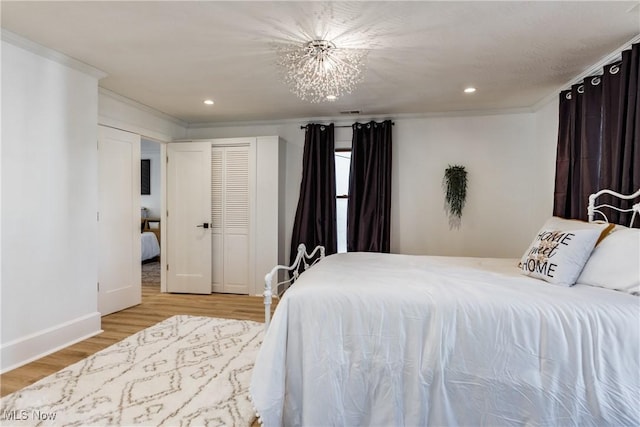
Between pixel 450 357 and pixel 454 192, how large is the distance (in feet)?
10.0

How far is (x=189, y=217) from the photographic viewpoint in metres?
4.77

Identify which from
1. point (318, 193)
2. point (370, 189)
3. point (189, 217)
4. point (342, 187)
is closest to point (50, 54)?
point (189, 217)

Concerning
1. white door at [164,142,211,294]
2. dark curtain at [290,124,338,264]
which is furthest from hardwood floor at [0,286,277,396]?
dark curtain at [290,124,338,264]

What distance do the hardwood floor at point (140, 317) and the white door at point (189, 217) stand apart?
254 millimetres

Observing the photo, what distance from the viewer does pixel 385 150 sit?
175 inches

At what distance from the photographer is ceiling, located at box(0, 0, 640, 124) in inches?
83.3

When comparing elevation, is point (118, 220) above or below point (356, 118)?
below

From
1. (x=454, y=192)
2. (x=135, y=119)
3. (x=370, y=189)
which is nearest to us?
(x=135, y=119)

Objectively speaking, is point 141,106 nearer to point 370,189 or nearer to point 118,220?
point 118,220

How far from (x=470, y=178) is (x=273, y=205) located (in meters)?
2.66

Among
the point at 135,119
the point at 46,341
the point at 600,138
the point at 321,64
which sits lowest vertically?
the point at 46,341

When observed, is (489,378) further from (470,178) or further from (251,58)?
(470,178)

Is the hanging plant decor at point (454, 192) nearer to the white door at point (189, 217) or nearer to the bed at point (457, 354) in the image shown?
the bed at point (457, 354)

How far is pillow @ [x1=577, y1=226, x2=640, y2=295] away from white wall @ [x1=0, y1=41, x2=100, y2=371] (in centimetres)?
387
